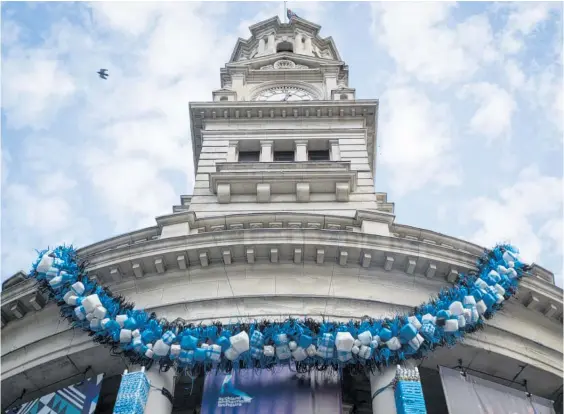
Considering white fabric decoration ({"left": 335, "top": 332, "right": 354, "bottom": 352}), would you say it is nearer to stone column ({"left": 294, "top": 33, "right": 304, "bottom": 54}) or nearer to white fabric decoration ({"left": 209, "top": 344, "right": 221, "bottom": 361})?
white fabric decoration ({"left": 209, "top": 344, "right": 221, "bottom": 361})

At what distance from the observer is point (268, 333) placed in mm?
14008

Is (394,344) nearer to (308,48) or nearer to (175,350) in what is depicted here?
(175,350)

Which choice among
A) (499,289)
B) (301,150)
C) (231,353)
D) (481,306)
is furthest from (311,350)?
(301,150)

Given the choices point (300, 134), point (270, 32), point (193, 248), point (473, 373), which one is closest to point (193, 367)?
point (193, 248)

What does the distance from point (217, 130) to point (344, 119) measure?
5802mm

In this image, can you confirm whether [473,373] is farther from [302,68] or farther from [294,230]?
[302,68]

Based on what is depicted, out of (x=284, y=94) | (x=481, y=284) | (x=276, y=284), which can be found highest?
(x=284, y=94)

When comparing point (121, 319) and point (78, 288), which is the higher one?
point (78, 288)

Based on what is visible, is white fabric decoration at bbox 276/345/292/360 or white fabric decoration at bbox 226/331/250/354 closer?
white fabric decoration at bbox 226/331/250/354

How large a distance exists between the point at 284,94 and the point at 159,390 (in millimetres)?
21052

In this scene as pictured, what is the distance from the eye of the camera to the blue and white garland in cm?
1387

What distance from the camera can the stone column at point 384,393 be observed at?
13.7 meters

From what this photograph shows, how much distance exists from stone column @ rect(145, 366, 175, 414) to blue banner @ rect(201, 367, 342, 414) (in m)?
0.86

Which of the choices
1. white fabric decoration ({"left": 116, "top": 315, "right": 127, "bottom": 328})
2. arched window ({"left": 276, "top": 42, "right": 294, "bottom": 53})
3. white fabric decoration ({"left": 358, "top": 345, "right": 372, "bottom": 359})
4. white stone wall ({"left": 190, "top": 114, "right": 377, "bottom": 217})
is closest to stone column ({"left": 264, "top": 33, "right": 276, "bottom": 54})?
arched window ({"left": 276, "top": 42, "right": 294, "bottom": 53})
